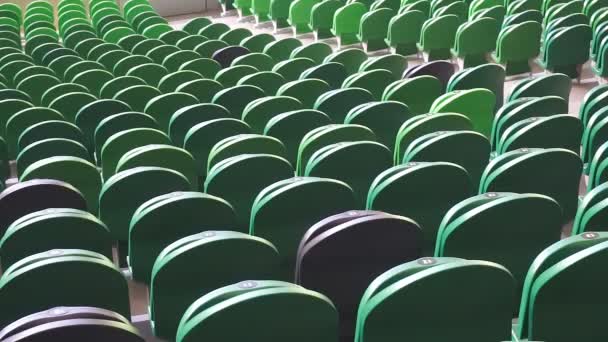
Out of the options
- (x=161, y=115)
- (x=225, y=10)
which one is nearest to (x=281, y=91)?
(x=161, y=115)

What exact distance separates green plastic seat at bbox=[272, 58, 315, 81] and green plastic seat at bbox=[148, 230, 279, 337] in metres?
4.59

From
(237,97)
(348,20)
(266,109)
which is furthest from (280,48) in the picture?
(266,109)

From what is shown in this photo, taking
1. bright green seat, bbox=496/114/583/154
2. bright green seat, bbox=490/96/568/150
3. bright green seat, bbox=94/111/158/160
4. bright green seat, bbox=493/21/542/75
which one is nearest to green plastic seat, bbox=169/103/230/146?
bright green seat, bbox=94/111/158/160

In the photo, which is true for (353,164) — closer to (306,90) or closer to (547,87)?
(547,87)

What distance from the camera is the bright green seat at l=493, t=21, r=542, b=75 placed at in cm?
836

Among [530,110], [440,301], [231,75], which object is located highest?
[440,301]

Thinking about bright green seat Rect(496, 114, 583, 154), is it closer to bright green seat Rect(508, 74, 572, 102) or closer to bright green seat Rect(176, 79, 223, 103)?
bright green seat Rect(508, 74, 572, 102)

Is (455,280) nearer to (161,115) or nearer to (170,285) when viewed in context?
(170,285)

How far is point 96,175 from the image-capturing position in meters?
4.97

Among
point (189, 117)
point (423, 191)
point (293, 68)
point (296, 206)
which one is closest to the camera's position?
point (296, 206)

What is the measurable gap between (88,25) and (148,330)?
859 centimetres

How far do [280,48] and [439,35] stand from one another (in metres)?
1.55

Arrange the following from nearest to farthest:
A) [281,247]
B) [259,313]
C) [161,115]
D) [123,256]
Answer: [259,313]
[281,247]
[123,256]
[161,115]

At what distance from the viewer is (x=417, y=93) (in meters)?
6.56
